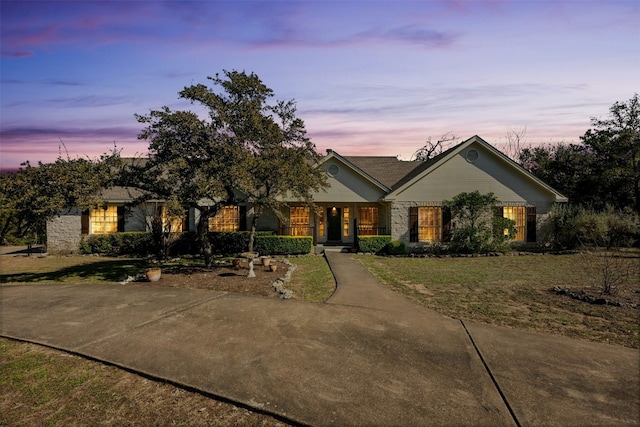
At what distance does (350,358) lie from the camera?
509 centimetres

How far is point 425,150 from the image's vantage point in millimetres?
43406

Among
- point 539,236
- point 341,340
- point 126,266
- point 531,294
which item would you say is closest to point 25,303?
point 126,266

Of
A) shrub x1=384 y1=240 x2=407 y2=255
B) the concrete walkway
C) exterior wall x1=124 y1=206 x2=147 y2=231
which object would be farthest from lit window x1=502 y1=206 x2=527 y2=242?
exterior wall x1=124 y1=206 x2=147 y2=231

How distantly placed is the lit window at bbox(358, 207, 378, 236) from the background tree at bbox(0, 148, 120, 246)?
13541mm

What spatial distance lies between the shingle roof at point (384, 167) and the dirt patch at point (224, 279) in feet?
39.0

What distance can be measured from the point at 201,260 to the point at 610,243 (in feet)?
72.3

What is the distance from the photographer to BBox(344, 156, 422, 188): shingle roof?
75.0 feet

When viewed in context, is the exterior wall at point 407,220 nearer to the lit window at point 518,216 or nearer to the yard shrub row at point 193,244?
the lit window at point 518,216

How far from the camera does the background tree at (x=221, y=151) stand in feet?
35.3

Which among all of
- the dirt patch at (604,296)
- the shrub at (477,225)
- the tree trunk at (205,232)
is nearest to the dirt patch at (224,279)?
the tree trunk at (205,232)

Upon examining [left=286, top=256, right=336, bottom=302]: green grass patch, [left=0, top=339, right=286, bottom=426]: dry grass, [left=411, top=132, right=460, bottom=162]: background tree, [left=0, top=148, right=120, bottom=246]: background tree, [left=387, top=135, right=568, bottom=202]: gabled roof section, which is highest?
[left=411, top=132, right=460, bottom=162]: background tree

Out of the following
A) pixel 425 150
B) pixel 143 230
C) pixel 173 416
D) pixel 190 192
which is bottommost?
pixel 173 416

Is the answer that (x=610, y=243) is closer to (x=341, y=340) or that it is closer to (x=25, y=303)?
(x=341, y=340)

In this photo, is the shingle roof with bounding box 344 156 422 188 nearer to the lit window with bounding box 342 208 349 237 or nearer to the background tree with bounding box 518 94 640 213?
the lit window with bounding box 342 208 349 237
